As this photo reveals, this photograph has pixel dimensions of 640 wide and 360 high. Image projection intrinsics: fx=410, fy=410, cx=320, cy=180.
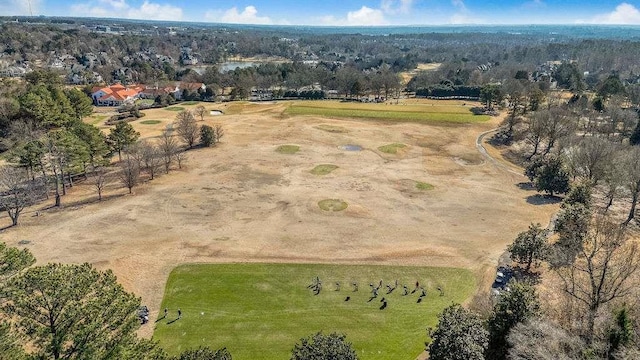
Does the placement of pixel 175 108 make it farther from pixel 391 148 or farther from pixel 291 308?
pixel 291 308

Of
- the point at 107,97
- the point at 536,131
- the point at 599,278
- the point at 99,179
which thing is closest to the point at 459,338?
the point at 599,278

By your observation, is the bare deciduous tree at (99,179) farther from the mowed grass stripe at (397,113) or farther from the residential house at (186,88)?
the residential house at (186,88)

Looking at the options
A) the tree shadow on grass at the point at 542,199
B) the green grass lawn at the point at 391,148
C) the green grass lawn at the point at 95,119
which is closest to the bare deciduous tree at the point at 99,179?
the green grass lawn at the point at 95,119

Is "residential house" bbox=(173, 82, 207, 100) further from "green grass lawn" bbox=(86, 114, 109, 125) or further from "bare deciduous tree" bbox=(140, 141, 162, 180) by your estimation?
"bare deciduous tree" bbox=(140, 141, 162, 180)

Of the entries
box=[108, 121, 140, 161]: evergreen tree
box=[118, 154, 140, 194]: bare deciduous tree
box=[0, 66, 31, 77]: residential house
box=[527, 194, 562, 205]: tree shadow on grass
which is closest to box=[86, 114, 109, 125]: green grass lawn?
box=[108, 121, 140, 161]: evergreen tree

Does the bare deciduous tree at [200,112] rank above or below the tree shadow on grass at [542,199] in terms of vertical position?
above

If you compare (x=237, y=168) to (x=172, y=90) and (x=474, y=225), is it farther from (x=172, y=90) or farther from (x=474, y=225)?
(x=172, y=90)
